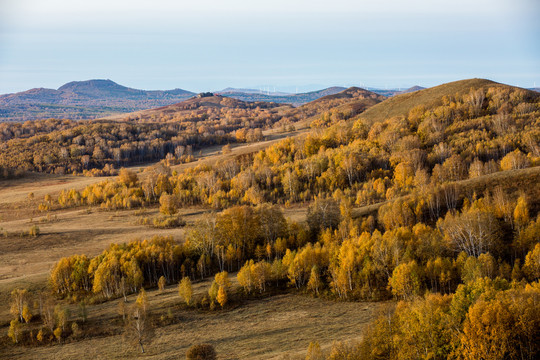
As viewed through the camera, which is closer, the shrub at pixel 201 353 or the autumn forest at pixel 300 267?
the autumn forest at pixel 300 267

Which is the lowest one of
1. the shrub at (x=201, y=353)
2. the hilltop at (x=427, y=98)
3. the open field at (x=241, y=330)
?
the open field at (x=241, y=330)

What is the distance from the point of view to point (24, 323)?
48469 mm

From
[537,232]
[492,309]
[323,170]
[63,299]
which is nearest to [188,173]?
[323,170]

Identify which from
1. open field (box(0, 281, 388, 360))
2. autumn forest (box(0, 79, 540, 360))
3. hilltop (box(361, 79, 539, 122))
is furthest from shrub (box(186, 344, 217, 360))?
hilltop (box(361, 79, 539, 122))

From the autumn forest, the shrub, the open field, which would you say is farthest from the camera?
the open field

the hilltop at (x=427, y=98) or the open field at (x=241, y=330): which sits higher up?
the hilltop at (x=427, y=98)

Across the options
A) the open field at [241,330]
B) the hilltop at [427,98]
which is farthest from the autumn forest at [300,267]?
the hilltop at [427,98]

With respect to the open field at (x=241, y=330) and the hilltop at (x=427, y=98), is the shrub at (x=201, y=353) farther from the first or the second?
the hilltop at (x=427, y=98)

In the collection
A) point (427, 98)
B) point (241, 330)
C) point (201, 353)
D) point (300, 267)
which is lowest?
point (241, 330)

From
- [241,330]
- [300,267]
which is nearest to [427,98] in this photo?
[300,267]

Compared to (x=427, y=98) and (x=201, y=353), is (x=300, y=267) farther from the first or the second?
(x=427, y=98)

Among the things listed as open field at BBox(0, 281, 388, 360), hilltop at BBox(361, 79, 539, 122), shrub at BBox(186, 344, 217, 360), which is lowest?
open field at BBox(0, 281, 388, 360)

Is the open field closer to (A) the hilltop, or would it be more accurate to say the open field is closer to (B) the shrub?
(B) the shrub

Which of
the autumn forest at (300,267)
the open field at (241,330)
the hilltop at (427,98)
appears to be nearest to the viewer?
the autumn forest at (300,267)
